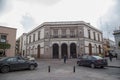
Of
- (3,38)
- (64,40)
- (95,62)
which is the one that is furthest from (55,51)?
(95,62)

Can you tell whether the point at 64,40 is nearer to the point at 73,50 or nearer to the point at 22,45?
the point at 73,50

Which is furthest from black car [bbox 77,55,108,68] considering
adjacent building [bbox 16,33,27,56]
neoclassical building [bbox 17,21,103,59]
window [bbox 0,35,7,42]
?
adjacent building [bbox 16,33,27,56]

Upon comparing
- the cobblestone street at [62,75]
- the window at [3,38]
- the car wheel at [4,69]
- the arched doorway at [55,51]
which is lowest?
the cobblestone street at [62,75]

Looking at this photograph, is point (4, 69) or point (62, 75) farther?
point (4, 69)

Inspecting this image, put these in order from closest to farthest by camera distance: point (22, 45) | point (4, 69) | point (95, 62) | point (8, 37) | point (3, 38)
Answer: point (4, 69) → point (95, 62) → point (3, 38) → point (8, 37) → point (22, 45)

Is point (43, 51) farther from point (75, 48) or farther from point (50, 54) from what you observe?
point (75, 48)

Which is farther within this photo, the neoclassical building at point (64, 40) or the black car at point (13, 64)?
the neoclassical building at point (64, 40)

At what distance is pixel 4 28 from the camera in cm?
2420

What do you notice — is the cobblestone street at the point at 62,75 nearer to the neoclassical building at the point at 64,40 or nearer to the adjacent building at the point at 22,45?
the neoclassical building at the point at 64,40

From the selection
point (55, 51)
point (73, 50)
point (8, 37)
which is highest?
point (8, 37)

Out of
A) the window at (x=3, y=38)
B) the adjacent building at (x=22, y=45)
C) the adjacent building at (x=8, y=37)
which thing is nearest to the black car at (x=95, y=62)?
the adjacent building at (x=8, y=37)

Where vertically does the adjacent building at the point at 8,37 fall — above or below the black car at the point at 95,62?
above

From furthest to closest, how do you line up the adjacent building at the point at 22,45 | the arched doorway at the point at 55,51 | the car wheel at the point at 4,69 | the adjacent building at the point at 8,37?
the adjacent building at the point at 22,45, the arched doorway at the point at 55,51, the adjacent building at the point at 8,37, the car wheel at the point at 4,69

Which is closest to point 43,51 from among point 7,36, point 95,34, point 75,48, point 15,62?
point 75,48
